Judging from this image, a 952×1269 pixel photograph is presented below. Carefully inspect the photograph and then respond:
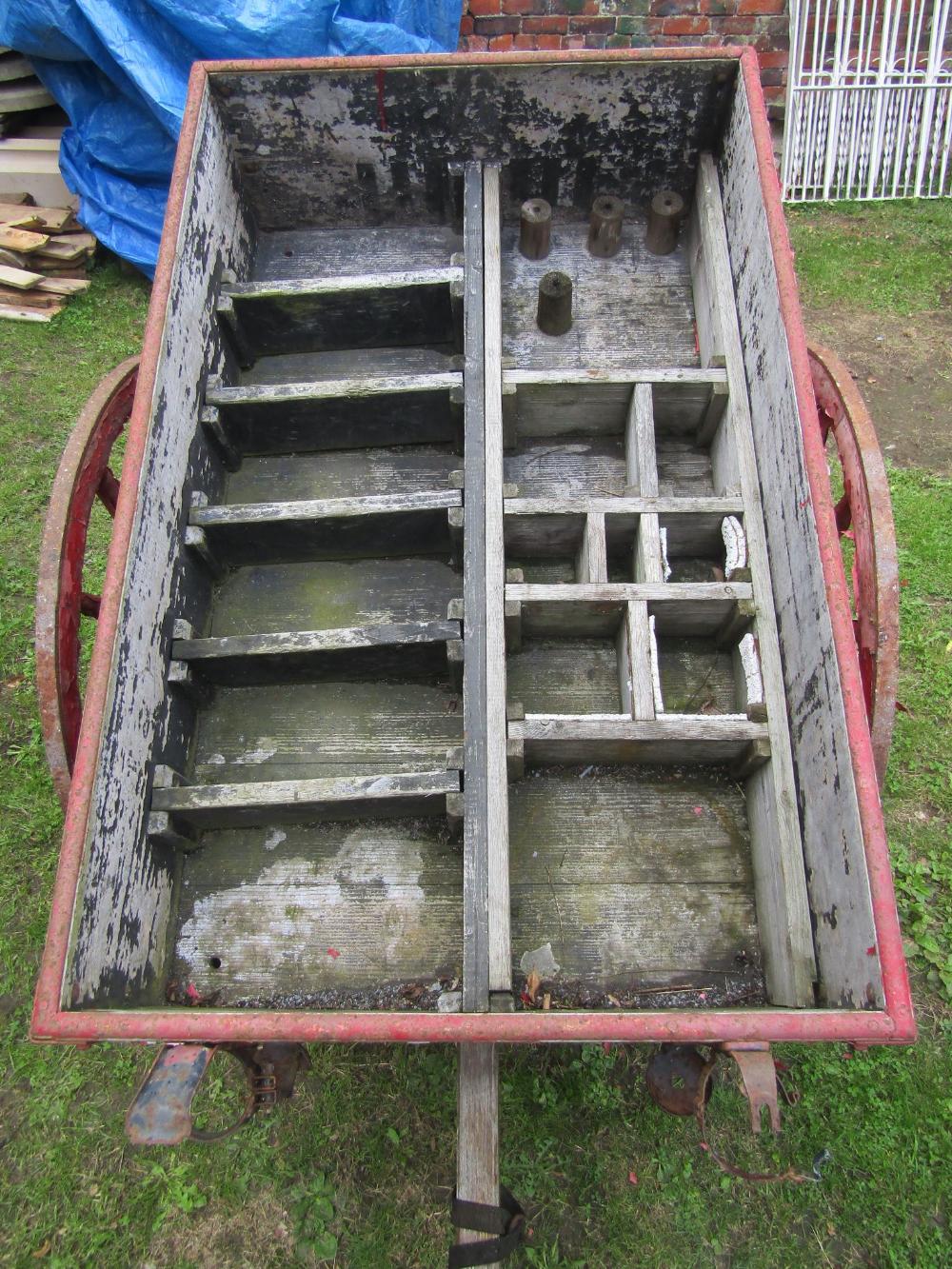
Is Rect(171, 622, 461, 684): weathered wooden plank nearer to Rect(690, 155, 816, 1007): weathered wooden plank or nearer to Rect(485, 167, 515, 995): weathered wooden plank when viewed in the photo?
Rect(485, 167, 515, 995): weathered wooden plank

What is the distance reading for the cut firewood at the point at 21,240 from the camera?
5082 mm

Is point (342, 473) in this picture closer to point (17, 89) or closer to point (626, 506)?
point (626, 506)

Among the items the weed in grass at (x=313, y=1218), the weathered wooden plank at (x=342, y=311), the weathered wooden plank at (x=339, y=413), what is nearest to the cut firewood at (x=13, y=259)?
the weathered wooden plank at (x=342, y=311)

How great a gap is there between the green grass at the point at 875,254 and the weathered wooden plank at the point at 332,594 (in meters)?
3.66

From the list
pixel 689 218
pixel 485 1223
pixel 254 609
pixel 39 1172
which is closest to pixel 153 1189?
pixel 39 1172

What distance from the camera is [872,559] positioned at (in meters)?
2.46

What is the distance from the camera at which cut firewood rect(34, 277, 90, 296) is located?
17.2ft

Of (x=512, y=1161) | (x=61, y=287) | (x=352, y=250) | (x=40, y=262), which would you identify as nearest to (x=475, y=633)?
(x=512, y=1161)

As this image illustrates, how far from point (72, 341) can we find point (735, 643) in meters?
4.64

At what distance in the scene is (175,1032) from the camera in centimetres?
174

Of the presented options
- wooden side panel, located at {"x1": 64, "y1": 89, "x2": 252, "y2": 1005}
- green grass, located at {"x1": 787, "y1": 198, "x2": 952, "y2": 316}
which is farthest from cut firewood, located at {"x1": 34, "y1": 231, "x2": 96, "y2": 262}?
green grass, located at {"x1": 787, "y1": 198, "x2": 952, "y2": 316}

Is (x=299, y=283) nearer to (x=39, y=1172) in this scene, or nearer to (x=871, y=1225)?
(x=39, y=1172)

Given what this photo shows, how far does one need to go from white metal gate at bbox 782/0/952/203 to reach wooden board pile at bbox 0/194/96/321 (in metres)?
4.78

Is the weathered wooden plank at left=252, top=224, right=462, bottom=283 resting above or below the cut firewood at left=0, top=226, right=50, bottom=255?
below
